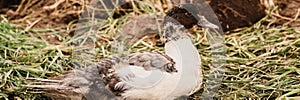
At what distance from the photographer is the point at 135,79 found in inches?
95.8

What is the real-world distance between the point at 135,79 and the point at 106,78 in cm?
15

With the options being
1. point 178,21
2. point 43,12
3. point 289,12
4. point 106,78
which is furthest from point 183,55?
point 43,12

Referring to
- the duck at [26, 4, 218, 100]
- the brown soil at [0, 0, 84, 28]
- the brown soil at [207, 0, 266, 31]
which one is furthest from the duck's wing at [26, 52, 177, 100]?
the brown soil at [0, 0, 84, 28]

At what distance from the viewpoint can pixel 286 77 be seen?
278 cm

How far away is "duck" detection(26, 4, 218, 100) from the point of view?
2.43 meters

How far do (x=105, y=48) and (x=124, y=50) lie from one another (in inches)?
5.0

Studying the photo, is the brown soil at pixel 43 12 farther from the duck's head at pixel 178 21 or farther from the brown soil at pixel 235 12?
the duck's head at pixel 178 21

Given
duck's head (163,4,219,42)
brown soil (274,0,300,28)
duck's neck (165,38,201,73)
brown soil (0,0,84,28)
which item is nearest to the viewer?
duck's neck (165,38,201,73)

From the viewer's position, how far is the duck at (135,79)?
95.6 inches

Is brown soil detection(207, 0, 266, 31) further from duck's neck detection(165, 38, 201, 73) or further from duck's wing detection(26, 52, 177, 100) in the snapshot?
duck's wing detection(26, 52, 177, 100)

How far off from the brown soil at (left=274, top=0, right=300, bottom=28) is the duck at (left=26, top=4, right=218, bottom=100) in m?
1.14

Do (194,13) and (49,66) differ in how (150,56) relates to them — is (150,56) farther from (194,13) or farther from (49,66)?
(49,66)

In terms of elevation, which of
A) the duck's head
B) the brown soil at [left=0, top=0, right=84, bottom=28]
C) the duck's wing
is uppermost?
the brown soil at [left=0, top=0, right=84, bottom=28]

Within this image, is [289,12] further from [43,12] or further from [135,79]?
[43,12]
